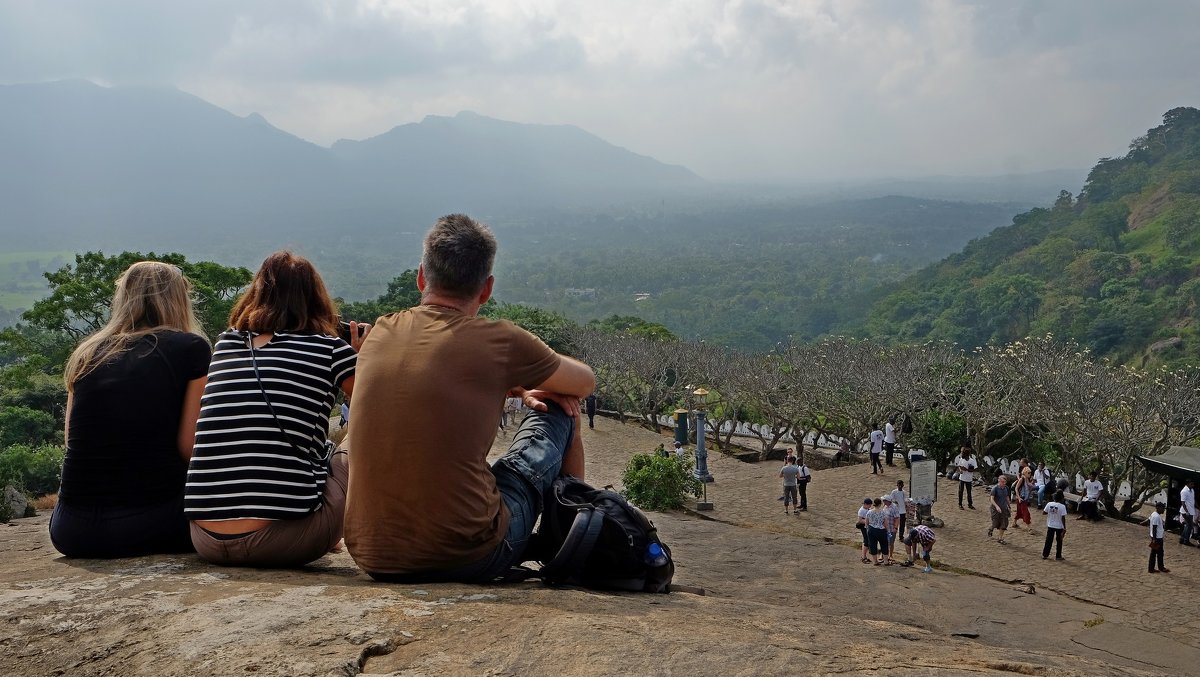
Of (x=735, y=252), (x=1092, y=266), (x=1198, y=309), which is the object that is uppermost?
(x=735, y=252)

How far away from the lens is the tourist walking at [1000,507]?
45.3 feet

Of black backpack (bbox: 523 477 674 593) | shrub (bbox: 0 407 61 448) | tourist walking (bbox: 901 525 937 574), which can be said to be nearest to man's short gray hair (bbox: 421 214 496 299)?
black backpack (bbox: 523 477 674 593)

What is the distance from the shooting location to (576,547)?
131 inches

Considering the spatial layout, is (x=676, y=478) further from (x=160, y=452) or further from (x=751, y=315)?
(x=751, y=315)

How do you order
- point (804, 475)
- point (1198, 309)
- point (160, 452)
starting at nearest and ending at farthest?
point (160, 452) → point (804, 475) → point (1198, 309)

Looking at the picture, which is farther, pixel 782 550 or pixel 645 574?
pixel 782 550

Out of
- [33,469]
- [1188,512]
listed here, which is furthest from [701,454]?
[33,469]

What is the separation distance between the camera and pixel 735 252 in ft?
647

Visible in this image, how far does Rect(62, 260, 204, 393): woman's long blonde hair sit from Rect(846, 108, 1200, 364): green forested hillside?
48.7 meters

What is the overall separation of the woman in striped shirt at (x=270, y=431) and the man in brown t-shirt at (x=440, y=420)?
30 centimetres

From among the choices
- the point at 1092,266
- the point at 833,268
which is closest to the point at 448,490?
the point at 1092,266

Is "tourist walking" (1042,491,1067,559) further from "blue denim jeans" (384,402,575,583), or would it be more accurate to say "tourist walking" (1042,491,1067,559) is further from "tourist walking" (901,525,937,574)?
"blue denim jeans" (384,402,575,583)

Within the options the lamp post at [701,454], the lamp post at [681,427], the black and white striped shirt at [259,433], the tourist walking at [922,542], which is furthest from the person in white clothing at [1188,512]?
the black and white striped shirt at [259,433]

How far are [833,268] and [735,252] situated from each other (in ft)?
165
